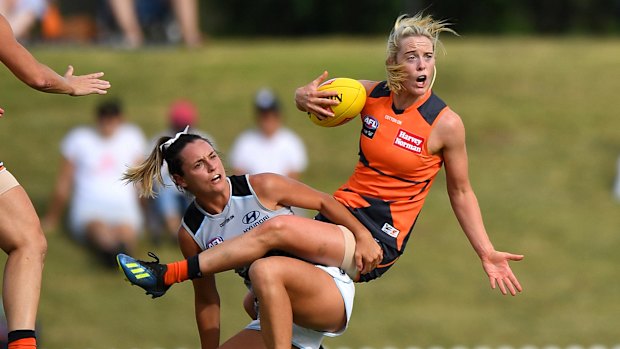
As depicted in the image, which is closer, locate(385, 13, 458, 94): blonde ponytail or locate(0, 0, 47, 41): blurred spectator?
locate(385, 13, 458, 94): blonde ponytail

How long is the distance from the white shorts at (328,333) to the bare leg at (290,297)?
35 mm

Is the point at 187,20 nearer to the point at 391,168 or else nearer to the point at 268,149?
the point at 268,149

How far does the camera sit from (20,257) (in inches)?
204

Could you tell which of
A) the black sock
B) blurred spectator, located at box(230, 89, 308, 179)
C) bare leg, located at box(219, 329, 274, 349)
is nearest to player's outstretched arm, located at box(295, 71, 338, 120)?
bare leg, located at box(219, 329, 274, 349)

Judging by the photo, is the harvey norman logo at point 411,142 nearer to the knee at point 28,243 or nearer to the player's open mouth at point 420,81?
the player's open mouth at point 420,81

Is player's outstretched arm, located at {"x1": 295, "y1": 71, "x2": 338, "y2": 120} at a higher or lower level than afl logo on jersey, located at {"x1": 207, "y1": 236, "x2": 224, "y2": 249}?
higher

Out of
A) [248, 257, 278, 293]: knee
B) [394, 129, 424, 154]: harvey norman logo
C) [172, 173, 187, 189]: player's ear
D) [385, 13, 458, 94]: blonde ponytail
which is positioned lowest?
[248, 257, 278, 293]: knee

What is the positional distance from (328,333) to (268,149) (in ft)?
16.6

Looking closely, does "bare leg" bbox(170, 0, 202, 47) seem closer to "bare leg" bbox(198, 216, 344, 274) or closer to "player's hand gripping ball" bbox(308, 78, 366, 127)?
"player's hand gripping ball" bbox(308, 78, 366, 127)

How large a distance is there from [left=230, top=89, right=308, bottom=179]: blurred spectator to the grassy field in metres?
1.12

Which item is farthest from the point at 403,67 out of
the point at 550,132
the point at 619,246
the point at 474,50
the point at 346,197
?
the point at 474,50

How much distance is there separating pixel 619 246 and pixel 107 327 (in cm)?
490

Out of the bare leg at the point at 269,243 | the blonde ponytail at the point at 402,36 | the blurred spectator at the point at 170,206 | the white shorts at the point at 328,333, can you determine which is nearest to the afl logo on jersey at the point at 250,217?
the bare leg at the point at 269,243

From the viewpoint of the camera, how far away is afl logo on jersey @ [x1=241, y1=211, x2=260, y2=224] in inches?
216
